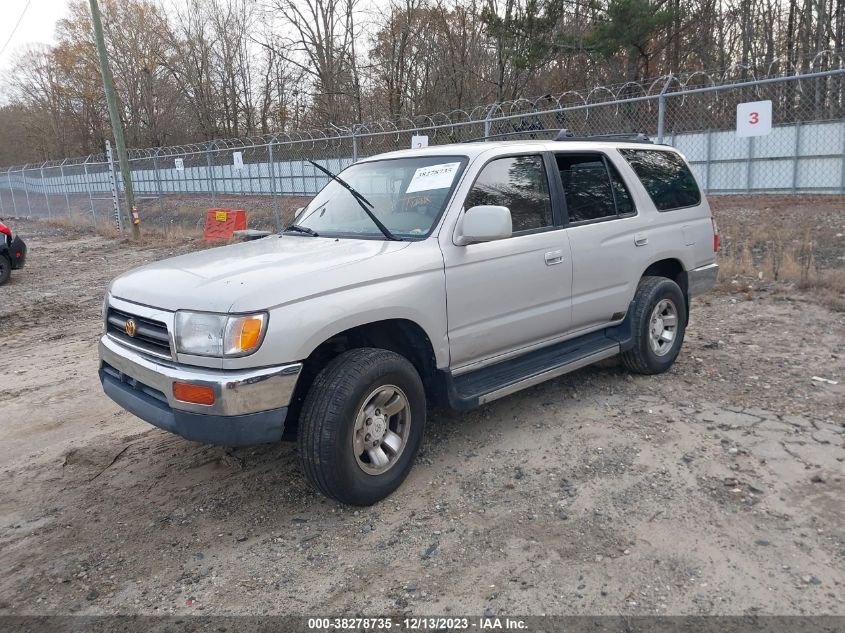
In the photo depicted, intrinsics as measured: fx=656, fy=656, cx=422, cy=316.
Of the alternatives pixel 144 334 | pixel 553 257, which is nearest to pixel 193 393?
pixel 144 334

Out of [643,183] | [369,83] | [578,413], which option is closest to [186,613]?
[578,413]

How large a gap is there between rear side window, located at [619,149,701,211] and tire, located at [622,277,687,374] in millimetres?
668

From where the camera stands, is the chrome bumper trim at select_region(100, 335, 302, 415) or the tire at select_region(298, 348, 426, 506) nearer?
the chrome bumper trim at select_region(100, 335, 302, 415)

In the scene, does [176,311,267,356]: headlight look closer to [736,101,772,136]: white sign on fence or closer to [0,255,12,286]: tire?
[736,101,772,136]: white sign on fence

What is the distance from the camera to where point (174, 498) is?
375 cm

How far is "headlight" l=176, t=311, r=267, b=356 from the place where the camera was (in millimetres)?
3076

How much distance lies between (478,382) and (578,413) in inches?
41.6

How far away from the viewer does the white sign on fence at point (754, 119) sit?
849 centimetres

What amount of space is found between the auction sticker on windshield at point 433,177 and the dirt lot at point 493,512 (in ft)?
5.41

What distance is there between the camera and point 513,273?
13.5ft

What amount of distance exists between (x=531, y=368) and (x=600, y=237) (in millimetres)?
1132

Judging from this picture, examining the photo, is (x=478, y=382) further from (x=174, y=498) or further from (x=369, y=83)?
(x=369, y=83)

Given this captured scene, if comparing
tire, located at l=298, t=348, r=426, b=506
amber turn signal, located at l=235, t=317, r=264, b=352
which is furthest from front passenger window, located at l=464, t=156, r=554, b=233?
amber turn signal, located at l=235, t=317, r=264, b=352

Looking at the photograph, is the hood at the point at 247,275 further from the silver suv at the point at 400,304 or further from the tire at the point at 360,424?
the tire at the point at 360,424
